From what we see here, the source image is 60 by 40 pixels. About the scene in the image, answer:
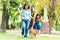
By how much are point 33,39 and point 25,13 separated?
1.35m

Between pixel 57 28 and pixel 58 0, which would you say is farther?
pixel 57 28

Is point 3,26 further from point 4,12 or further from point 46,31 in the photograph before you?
point 46,31

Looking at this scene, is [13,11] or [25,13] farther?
[13,11]

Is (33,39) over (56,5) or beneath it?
beneath

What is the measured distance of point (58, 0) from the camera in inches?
666

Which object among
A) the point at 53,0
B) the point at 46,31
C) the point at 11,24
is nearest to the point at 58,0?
the point at 53,0

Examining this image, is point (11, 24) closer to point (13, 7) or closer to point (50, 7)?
point (13, 7)

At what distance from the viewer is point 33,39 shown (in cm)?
1251

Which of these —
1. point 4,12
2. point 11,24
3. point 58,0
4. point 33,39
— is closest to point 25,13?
point 33,39

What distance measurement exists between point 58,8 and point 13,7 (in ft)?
A: 11.6

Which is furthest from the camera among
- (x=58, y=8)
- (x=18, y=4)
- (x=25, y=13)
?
(x=18, y=4)

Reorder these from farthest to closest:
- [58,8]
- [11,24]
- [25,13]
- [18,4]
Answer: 1. [11,24]
2. [18,4]
3. [58,8]
4. [25,13]

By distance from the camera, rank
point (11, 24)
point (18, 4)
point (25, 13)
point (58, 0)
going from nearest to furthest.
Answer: point (25, 13) → point (58, 0) → point (18, 4) → point (11, 24)

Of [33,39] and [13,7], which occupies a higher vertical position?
[13,7]
